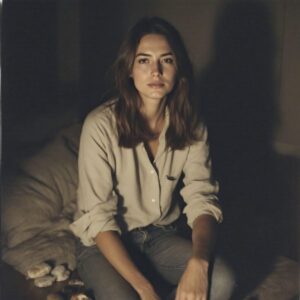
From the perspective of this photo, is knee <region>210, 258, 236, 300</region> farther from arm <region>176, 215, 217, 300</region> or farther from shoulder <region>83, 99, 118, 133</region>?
shoulder <region>83, 99, 118, 133</region>

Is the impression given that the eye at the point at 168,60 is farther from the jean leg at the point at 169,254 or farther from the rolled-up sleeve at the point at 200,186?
the jean leg at the point at 169,254

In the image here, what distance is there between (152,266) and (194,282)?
0.65 ft

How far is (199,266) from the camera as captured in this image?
116 cm

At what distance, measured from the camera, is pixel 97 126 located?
1255 millimetres

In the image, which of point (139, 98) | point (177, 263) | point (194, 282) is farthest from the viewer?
point (139, 98)

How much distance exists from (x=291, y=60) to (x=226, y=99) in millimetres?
345

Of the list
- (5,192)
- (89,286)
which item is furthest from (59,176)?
(89,286)

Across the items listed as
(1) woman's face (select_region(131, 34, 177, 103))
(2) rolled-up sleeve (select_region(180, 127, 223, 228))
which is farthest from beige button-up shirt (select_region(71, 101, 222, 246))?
(1) woman's face (select_region(131, 34, 177, 103))

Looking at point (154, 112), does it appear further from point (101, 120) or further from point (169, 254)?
point (169, 254)

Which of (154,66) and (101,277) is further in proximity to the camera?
(154,66)

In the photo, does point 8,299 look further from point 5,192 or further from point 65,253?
point 5,192

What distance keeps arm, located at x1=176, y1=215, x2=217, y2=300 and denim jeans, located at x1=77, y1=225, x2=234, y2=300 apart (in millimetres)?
45

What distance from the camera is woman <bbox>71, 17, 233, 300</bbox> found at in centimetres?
119

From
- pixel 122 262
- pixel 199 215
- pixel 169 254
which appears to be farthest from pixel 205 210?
pixel 122 262
